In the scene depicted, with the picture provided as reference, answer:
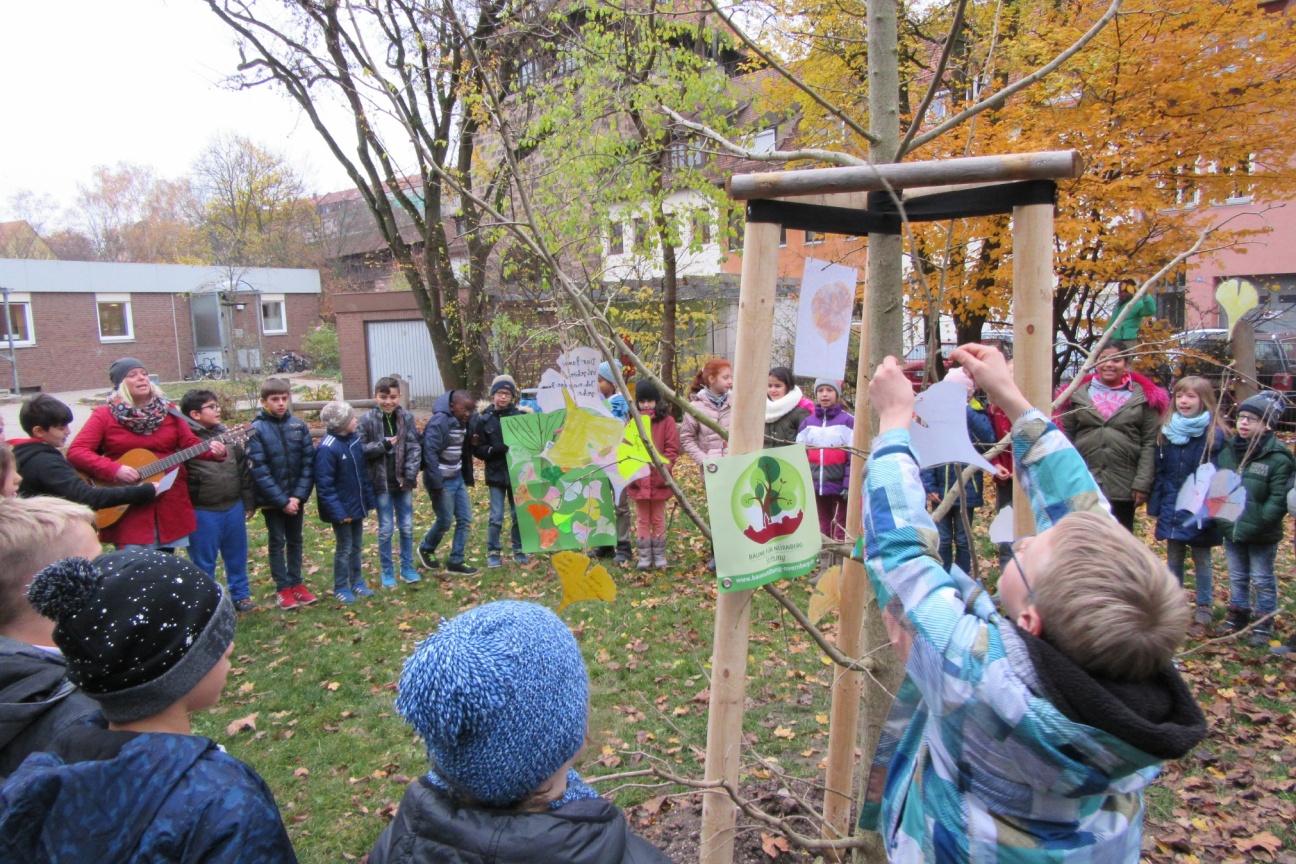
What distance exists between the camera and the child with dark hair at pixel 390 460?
22.0ft

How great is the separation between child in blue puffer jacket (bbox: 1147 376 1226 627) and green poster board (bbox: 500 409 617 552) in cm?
457

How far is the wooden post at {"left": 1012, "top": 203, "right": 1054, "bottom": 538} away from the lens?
1791mm

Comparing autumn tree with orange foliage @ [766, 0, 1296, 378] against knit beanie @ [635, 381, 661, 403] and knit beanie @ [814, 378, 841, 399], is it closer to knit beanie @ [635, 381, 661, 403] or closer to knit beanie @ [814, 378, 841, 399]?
knit beanie @ [814, 378, 841, 399]

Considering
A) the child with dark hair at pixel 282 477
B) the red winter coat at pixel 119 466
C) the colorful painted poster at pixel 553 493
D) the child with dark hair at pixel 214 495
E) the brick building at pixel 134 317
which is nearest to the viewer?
the colorful painted poster at pixel 553 493

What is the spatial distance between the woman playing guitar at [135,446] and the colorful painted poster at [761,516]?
4.73 m

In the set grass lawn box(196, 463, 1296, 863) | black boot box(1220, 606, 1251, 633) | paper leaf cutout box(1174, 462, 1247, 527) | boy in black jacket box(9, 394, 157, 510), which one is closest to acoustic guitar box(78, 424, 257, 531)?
boy in black jacket box(9, 394, 157, 510)

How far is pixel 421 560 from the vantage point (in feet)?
24.4

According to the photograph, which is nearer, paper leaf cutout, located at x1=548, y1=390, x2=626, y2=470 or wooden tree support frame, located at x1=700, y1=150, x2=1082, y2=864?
wooden tree support frame, located at x1=700, y1=150, x2=1082, y2=864

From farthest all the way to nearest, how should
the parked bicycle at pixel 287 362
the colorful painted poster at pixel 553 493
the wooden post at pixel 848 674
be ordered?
1. the parked bicycle at pixel 287 362
2. the colorful painted poster at pixel 553 493
3. the wooden post at pixel 848 674

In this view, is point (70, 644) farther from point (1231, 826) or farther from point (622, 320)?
point (622, 320)

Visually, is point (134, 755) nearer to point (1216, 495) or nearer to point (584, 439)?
point (584, 439)

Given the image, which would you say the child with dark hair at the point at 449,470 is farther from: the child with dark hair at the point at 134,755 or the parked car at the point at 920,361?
the child with dark hair at the point at 134,755

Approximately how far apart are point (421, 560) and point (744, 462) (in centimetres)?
619

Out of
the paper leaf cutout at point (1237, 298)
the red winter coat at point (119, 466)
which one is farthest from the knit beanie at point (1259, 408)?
the red winter coat at point (119, 466)
